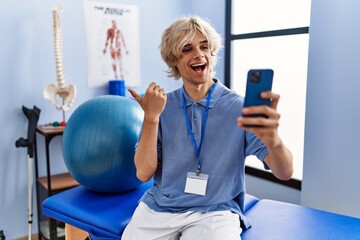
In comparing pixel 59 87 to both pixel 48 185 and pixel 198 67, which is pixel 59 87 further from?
pixel 198 67

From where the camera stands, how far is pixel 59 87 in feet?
7.91

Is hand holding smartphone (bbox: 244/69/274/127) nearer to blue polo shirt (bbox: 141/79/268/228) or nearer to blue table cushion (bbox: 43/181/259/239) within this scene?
blue polo shirt (bbox: 141/79/268/228)

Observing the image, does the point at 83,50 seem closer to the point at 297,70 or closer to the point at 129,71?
the point at 129,71

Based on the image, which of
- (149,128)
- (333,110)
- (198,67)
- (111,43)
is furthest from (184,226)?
(111,43)

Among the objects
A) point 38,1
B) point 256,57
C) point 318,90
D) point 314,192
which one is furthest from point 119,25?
point 314,192

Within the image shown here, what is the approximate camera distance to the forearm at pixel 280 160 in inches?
41.4

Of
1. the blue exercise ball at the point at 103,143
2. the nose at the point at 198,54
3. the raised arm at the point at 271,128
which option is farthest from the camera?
the blue exercise ball at the point at 103,143

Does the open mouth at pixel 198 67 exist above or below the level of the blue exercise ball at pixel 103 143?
above

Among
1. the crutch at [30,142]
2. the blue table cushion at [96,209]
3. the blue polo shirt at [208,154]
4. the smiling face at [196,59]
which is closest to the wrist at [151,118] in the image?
the blue polo shirt at [208,154]

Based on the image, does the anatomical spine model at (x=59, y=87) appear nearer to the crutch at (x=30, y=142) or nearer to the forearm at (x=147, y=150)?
the crutch at (x=30, y=142)

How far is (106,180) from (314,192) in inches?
52.7

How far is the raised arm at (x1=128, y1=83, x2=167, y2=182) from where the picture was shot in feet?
4.04

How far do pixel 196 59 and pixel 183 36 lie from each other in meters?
0.10

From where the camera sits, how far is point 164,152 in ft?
4.52
